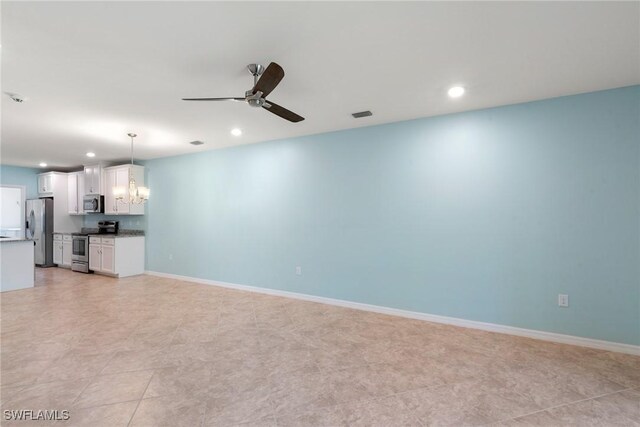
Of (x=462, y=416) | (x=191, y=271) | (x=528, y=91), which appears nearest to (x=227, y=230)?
(x=191, y=271)

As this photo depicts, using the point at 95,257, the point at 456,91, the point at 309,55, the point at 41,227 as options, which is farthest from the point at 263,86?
the point at 41,227

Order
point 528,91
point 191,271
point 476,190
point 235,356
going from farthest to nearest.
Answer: point 191,271 < point 476,190 < point 528,91 < point 235,356

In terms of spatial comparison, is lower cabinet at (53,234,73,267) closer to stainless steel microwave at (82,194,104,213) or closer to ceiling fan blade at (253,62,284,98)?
stainless steel microwave at (82,194,104,213)

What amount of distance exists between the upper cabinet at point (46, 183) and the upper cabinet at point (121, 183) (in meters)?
1.95

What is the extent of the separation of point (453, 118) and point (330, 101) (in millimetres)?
1564

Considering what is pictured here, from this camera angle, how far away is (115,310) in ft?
12.9

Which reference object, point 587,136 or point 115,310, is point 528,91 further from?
point 115,310

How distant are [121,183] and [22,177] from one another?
11.3ft

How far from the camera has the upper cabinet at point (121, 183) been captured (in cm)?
607

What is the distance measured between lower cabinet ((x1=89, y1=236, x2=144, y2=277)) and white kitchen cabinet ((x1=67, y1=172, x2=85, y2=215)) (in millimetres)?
1431

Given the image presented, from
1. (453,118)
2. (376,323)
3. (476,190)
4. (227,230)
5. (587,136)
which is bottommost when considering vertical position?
(376,323)

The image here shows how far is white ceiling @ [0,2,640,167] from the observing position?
1792 mm

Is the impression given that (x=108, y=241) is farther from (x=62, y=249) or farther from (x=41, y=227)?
(x=41, y=227)

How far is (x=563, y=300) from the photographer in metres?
3.01
